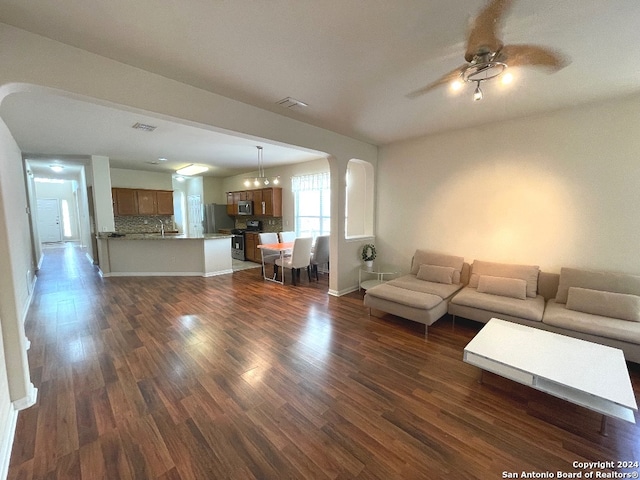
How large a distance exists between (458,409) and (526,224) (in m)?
2.65

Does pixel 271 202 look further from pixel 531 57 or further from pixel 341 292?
pixel 531 57

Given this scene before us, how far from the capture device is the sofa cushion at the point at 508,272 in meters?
3.12

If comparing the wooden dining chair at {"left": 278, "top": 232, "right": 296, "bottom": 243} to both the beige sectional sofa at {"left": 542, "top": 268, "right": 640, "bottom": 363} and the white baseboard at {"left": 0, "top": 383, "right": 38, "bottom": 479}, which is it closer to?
the white baseboard at {"left": 0, "top": 383, "right": 38, "bottom": 479}

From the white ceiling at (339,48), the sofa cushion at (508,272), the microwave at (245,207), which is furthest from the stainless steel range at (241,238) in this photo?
the sofa cushion at (508,272)

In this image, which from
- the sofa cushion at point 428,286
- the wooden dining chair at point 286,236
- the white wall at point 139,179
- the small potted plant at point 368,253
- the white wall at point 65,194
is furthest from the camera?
the white wall at point 65,194

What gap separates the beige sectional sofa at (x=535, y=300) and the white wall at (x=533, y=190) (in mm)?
296

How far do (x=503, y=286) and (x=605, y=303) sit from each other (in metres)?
0.84

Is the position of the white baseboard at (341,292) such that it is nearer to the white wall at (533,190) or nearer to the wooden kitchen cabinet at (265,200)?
the white wall at (533,190)

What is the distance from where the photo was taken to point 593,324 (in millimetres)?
2369

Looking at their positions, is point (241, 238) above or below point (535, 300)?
above

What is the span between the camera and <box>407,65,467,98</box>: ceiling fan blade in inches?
85.4

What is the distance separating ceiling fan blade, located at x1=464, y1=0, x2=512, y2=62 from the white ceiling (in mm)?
57

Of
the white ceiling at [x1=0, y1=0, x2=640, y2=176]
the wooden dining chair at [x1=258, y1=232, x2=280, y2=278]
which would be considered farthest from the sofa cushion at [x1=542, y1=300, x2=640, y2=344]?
the wooden dining chair at [x1=258, y1=232, x2=280, y2=278]

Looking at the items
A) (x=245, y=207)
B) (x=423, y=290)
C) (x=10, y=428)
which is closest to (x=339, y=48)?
(x=423, y=290)
